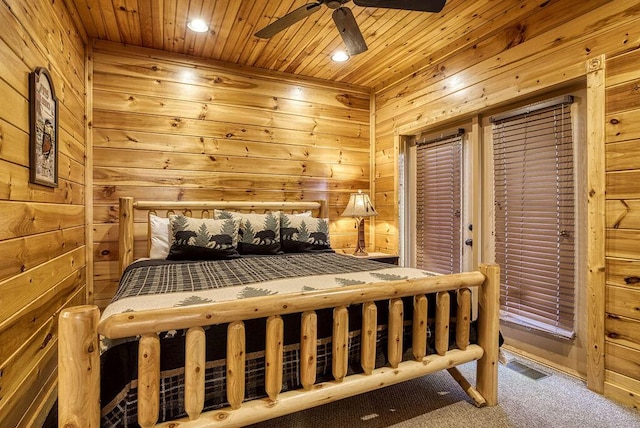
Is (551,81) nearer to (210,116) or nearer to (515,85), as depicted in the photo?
(515,85)

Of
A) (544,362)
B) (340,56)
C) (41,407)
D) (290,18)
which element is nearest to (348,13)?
(290,18)

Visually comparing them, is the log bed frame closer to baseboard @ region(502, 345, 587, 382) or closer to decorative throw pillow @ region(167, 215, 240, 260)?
baseboard @ region(502, 345, 587, 382)

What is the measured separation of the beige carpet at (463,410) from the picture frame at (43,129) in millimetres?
1676

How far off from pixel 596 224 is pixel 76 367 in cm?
251

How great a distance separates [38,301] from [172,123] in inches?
73.1

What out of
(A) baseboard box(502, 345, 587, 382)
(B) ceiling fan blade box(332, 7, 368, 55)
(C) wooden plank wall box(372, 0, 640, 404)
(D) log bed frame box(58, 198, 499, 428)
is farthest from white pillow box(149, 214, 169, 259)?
(A) baseboard box(502, 345, 587, 382)

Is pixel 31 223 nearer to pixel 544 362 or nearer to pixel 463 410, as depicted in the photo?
pixel 463 410

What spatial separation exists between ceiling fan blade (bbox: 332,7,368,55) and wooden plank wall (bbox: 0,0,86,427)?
1590mm

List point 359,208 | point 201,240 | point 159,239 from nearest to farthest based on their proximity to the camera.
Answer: point 201,240 < point 159,239 < point 359,208

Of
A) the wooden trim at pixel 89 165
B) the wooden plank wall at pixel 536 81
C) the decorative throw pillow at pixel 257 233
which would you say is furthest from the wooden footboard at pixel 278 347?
the wooden trim at pixel 89 165

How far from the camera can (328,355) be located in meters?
1.48

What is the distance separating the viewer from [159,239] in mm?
2744

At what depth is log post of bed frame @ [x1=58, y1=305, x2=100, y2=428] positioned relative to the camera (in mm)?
999

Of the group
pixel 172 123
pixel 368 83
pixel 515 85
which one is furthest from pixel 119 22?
pixel 515 85
